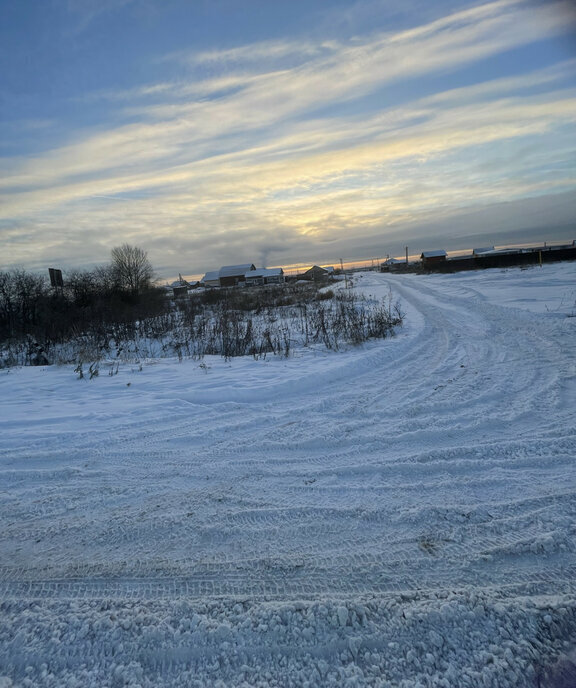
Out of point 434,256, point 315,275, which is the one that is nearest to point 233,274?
point 315,275

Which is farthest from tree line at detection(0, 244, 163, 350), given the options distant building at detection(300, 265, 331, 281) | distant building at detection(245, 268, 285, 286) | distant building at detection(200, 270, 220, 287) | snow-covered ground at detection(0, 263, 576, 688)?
distant building at detection(200, 270, 220, 287)

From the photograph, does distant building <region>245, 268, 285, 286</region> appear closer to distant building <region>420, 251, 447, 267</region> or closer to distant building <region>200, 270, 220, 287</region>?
distant building <region>200, 270, 220, 287</region>

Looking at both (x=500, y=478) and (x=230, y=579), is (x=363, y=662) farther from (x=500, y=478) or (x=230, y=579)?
(x=500, y=478)

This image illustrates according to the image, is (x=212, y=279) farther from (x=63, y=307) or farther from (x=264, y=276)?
(x=63, y=307)

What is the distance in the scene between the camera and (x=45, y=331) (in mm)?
15758

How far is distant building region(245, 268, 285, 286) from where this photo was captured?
85344 mm

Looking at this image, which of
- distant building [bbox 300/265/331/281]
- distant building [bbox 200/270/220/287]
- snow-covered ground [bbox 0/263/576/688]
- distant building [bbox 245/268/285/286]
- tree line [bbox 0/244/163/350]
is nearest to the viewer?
snow-covered ground [bbox 0/263/576/688]

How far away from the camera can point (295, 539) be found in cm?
238

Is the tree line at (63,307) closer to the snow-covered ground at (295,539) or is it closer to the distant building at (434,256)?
the snow-covered ground at (295,539)

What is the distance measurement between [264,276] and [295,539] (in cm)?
8860

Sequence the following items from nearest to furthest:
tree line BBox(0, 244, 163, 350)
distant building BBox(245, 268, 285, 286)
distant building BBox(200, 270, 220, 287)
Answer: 1. tree line BBox(0, 244, 163, 350)
2. distant building BBox(245, 268, 285, 286)
3. distant building BBox(200, 270, 220, 287)

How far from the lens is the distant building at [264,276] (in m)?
85.3

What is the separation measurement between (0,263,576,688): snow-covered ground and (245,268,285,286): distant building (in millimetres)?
80032

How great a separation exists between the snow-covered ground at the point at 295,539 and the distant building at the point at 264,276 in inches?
3151
